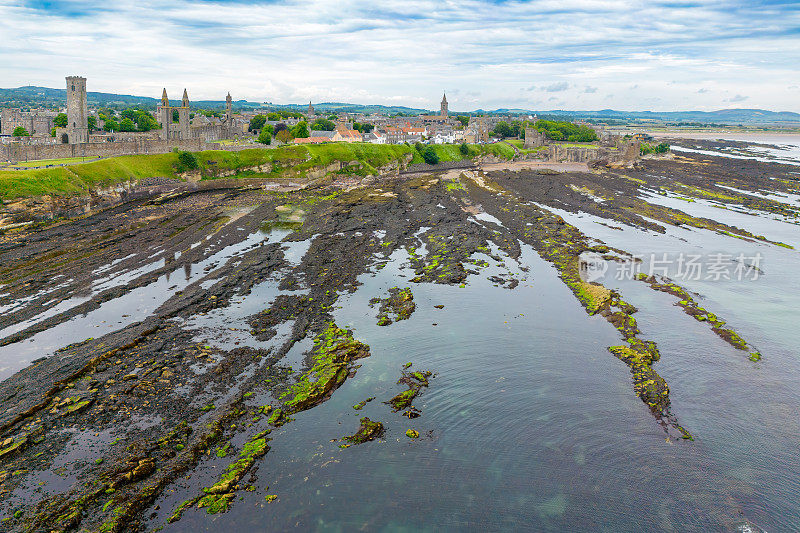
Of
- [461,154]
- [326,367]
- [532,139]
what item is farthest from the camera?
[532,139]

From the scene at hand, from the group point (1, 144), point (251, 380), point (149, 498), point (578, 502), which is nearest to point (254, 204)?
point (1, 144)

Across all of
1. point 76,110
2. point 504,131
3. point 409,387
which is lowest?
point 409,387

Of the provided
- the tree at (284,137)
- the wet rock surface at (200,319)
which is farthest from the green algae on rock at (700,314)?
the tree at (284,137)

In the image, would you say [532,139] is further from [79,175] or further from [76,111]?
[79,175]

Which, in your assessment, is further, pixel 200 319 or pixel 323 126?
pixel 323 126

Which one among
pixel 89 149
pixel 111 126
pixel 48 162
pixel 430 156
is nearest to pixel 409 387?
pixel 48 162

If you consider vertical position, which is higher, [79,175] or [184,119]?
[184,119]

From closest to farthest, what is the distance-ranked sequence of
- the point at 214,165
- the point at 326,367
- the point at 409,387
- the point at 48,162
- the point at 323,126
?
the point at 409,387 < the point at 326,367 < the point at 48,162 < the point at 214,165 < the point at 323,126
